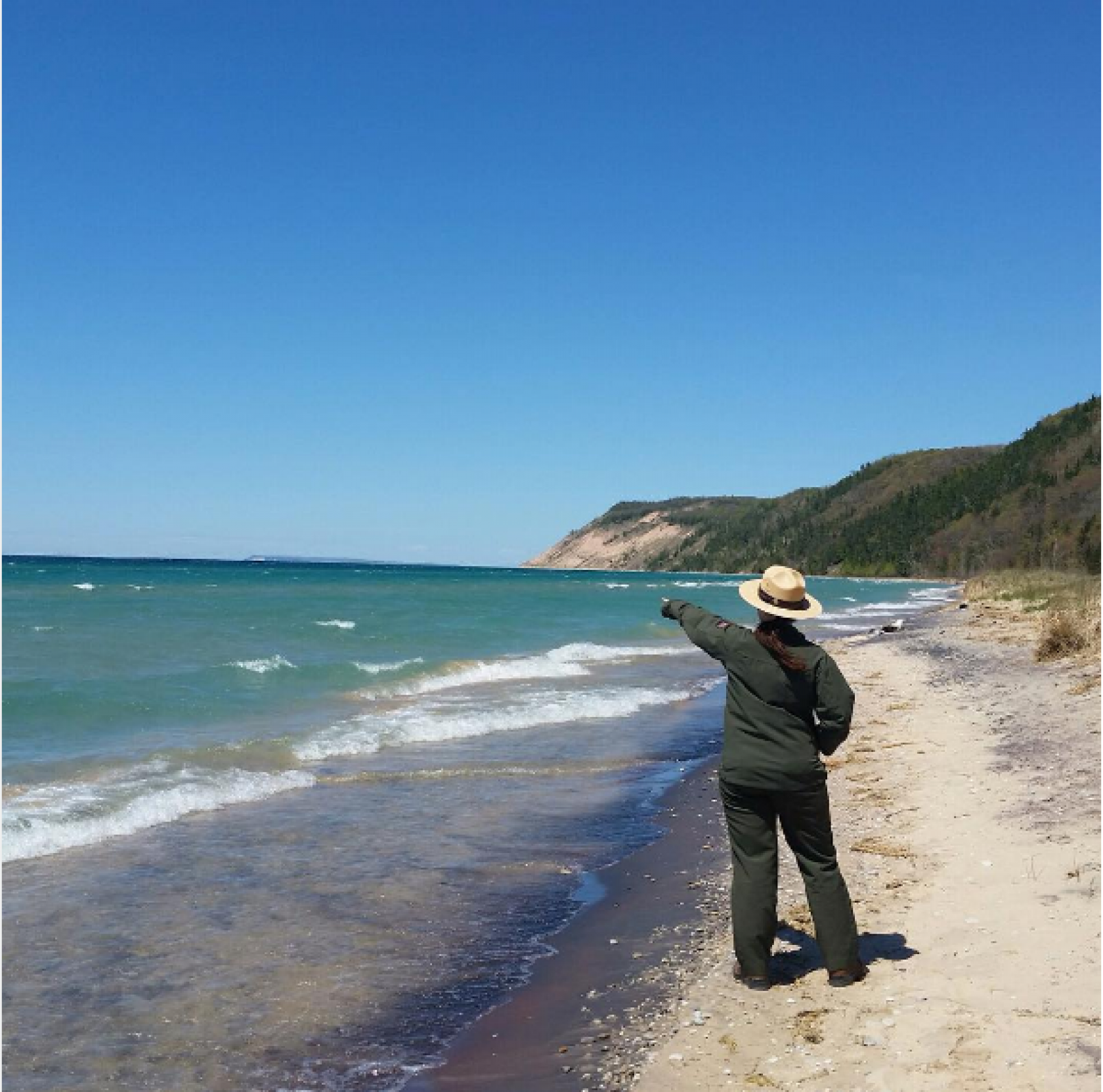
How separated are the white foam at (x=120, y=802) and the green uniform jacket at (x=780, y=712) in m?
6.08

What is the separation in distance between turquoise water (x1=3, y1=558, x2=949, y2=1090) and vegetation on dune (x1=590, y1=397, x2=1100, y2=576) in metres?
71.2

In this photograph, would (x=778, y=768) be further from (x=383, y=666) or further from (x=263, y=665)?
Result: (x=263, y=665)

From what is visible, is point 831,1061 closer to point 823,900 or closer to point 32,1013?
point 823,900

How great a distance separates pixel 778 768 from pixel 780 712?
0.28 metres

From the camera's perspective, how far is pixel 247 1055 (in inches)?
190

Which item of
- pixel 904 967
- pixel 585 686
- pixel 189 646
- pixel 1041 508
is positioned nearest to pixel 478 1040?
pixel 904 967

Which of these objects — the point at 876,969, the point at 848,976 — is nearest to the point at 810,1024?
the point at 848,976

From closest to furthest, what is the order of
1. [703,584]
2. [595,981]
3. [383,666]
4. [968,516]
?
1. [595,981]
2. [383,666]
3. [703,584]
4. [968,516]

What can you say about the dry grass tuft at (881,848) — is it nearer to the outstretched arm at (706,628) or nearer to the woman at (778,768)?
the woman at (778,768)

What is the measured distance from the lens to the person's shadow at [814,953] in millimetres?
5406

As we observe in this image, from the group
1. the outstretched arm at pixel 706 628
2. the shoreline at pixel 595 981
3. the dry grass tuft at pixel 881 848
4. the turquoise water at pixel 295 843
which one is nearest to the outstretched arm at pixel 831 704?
the outstretched arm at pixel 706 628

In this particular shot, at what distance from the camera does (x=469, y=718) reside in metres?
15.8

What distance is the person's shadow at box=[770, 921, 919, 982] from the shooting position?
17.7 ft

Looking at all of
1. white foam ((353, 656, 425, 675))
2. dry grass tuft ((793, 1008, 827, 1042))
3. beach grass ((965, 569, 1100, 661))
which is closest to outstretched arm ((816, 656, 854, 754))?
dry grass tuft ((793, 1008, 827, 1042))
